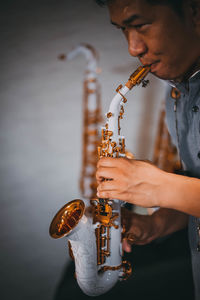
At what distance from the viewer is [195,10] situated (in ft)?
3.03

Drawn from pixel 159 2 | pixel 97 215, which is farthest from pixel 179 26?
pixel 97 215

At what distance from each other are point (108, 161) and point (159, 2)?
62 cm

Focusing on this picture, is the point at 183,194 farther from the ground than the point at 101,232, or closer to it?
farther from the ground

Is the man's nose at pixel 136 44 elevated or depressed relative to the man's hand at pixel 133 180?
elevated

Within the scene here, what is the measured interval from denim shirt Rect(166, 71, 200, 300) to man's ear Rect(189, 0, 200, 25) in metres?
0.20

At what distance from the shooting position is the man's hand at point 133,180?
2.87ft

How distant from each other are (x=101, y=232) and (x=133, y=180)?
1.57ft

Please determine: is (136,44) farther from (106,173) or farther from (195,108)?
(106,173)

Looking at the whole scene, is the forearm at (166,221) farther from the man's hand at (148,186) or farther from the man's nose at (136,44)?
the man's nose at (136,44)

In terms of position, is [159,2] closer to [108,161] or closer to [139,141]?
[108,161]

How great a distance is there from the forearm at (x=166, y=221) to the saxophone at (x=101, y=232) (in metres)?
0.22

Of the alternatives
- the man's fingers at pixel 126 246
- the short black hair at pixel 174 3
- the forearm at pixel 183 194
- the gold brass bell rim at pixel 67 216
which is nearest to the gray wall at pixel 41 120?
the gold brass bell rim at pixel 67 216

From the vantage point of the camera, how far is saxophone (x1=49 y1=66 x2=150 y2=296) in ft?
3.94

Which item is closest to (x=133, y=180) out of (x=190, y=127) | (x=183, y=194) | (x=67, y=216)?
(x=183, y=194)
